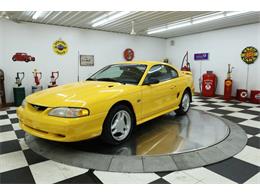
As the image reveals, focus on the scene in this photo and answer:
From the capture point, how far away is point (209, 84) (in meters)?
6.87

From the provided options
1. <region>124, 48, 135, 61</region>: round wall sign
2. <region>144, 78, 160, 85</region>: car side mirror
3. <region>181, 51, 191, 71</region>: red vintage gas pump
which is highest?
<region>124, 48, 135, 61</region>: round wall sign

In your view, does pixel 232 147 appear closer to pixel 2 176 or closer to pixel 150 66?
pixel 150 66

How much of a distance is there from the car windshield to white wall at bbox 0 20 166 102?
10.3ft

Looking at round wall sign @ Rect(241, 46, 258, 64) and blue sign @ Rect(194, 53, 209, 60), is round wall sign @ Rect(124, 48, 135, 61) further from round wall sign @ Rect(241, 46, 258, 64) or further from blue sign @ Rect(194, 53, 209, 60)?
round wall sign @ Rect(241, 46, 258, 64)

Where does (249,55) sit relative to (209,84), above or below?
above

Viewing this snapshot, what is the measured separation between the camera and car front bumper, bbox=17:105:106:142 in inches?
81.4

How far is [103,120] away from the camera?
7.58 feet

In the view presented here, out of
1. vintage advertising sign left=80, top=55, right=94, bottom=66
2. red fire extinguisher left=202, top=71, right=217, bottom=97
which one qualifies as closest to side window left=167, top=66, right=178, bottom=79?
red fire extinguisher left=202, top=71, right=217, bottom=97

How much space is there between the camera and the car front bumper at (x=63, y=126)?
6.79ft

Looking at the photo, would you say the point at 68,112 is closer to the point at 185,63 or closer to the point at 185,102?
the point at 185,102

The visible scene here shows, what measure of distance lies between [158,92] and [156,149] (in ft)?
3.22

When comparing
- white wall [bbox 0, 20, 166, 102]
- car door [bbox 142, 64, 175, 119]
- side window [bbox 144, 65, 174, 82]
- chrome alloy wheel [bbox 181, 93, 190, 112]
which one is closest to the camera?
car door [bbox 142, 64, 175, 119]

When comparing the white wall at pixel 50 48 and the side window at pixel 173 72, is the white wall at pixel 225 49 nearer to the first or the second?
the white wall at pixel 50 48

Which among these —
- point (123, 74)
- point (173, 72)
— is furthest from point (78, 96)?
point (173, 72)
